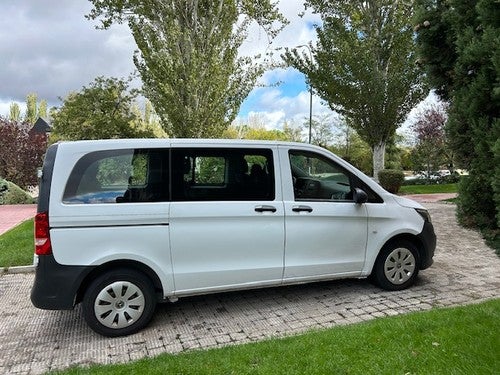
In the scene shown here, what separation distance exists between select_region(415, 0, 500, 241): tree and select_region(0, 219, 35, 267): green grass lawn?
21.3 ft

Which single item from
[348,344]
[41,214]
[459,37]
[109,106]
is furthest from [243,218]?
[109,106]

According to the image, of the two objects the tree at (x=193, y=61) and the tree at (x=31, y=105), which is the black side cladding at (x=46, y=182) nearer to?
the tree at (x=193, y=61)

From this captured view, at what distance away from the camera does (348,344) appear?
3.36m

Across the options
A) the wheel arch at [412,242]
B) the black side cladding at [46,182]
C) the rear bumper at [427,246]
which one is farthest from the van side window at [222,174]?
the rear bumper at [427,246]

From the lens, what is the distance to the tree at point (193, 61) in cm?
1339

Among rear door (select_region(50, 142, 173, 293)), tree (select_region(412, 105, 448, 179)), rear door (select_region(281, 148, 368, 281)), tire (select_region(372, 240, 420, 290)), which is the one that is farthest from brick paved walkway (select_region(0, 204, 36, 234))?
tree (select_region(412, 105, 448, 179))

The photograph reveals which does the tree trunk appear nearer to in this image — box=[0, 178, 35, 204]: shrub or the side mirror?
the side mirror

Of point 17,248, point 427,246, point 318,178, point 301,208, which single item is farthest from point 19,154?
point 427,246

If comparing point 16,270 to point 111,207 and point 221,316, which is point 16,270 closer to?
point 111,207

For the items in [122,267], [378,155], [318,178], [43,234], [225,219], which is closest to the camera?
[43,234]

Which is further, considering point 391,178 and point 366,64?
point 391,178

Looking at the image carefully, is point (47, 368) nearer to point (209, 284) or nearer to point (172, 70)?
point (209, 284)

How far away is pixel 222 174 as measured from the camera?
444 cm

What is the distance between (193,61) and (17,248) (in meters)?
8.15
